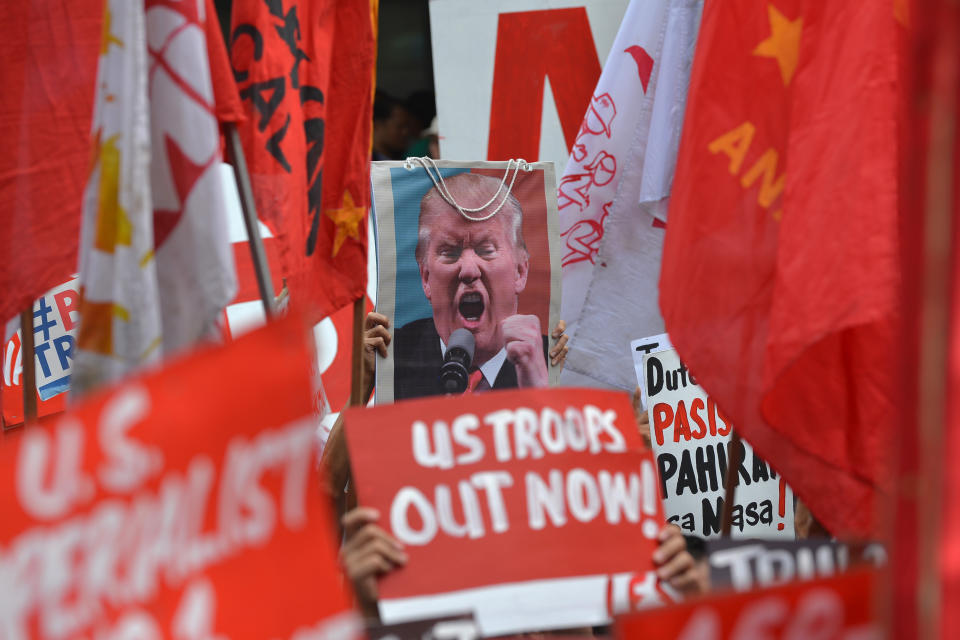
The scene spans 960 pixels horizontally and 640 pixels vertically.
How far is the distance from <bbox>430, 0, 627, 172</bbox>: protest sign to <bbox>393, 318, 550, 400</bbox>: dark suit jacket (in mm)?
1834

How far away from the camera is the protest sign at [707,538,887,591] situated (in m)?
1.93

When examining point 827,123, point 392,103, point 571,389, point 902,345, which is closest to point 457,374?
point 571,389

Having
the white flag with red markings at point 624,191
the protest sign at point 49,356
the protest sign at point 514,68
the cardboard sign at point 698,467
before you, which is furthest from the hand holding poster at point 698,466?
the protest sign at point 49,356

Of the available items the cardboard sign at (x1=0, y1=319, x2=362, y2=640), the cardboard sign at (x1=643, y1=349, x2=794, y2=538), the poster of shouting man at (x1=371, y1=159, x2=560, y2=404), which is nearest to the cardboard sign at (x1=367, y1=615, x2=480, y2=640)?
the cardboard sign at (x1=0, y1=319, x2=362, y2=640)

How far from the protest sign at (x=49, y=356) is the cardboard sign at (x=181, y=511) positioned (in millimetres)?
2426

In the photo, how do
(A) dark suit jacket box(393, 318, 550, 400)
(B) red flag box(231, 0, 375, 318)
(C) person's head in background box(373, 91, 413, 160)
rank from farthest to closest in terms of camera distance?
(C) person's head in background box(373, 91, 413, 160) → (A) dark suit jacket box(393, 318, 550, 400) → (B) red flag box(231, 0, 375, 318)

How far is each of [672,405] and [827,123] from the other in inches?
58.6

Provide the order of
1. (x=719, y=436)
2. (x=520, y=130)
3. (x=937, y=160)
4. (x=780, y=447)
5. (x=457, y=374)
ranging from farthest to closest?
(x=520, y=130), (x=719, y=436), (x=457, y=374), (x=780, y=447), (x=937, y=160)

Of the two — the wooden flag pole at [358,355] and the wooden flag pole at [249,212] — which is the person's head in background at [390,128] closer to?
the wooden flag pole at [358,355]

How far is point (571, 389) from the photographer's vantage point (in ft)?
7.20

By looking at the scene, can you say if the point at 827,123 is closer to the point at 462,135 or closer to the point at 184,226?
the point at 184,226

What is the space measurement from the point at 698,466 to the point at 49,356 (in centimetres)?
215

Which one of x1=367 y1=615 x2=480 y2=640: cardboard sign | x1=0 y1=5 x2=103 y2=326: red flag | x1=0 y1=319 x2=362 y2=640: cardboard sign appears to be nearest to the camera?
x1=0 y1=319 x2=362 y2=640: cardboard sign

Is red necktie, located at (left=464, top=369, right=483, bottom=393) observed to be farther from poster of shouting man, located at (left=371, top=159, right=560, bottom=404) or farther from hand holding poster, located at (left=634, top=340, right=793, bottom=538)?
hand holding poster, located at (left=634, top=340, right=793, bottom=538)
